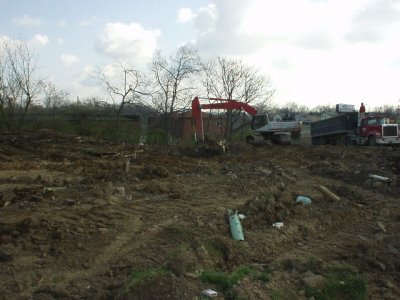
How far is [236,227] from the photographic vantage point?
7852 millimetres

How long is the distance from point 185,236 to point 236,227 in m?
1.01

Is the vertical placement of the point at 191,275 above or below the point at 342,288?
above

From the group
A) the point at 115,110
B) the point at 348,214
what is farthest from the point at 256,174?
the point at 115,110

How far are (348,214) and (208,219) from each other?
3.25 metres

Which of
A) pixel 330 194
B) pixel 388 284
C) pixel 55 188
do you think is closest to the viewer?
pixel 388 284

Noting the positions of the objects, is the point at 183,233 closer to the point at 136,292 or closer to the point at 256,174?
the point at 136,292

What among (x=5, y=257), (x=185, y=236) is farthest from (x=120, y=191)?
(x=5, y=257)

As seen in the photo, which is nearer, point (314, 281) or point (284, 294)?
point (284, 294)

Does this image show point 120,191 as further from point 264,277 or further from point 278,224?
point 264,277

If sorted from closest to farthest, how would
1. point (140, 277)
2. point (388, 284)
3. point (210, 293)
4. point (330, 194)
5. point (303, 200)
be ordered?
point (210, 293) → point (140, 277) → point (388, 284) → point (303, 200) → point (330, 194)

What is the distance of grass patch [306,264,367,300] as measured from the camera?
5531mm

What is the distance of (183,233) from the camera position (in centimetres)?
730

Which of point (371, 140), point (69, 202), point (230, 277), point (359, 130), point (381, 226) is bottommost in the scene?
point (371, 140)

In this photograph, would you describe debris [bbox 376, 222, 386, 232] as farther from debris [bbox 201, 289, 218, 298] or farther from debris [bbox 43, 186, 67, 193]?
debris [bbox 43, 186, 67, 193]
